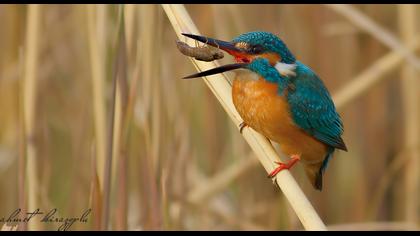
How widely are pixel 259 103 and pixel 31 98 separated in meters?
0.65

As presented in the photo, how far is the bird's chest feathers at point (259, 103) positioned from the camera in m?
1.85

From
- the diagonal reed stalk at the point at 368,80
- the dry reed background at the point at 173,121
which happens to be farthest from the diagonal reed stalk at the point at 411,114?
the diagonal reed stalk at the point at 368,80

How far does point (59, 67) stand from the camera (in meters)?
2.75

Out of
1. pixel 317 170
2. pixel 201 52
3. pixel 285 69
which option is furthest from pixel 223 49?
pixel 317 170

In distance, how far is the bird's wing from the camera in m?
1.98

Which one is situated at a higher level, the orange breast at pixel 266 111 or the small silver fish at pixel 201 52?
the small silver fish at pixel 201 52

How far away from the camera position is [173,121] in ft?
7.22

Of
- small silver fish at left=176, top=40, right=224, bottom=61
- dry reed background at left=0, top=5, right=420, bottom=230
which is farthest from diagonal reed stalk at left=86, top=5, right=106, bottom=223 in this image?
small silver fish at left=176, top=40, right=224, bottom=61

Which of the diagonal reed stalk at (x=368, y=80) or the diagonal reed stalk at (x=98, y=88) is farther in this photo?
the diagonal reed stalk at (x=368, y=80)

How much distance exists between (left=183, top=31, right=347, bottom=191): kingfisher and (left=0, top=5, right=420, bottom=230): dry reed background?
244 mm

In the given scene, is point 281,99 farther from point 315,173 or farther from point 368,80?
point 368,80

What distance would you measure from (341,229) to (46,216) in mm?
1054

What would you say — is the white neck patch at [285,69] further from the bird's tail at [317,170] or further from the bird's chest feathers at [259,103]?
the bird's tail at [317,170]

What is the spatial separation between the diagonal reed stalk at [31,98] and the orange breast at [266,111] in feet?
1.90
